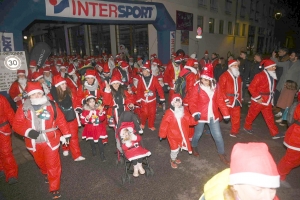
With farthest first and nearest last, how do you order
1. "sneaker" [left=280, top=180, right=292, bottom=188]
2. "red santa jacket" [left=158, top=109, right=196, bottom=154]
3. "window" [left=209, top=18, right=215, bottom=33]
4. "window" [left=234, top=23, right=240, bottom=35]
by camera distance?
"window" [left=234, top=23, right=240, bottom=35] < "window" [left=209, top=18, right=215, bottom=33] < "red santa jacket" [left=158, top=109, right=196, bottom=154] < "sneaker" [left=280, top=180, right=292, bottom=188]

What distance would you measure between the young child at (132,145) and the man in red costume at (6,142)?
91.1 inches

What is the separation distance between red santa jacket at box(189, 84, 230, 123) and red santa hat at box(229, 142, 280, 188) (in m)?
3.33

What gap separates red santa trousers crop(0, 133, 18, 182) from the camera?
14.1 ft

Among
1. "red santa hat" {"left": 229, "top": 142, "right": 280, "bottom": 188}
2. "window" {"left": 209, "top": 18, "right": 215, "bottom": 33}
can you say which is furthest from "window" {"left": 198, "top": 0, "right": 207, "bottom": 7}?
"red santa hat" {"left": 229, "top": 142, "right": 280, "bottom": 188}

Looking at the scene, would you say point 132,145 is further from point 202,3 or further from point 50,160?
point 202,3

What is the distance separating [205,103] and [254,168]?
11.5 ft

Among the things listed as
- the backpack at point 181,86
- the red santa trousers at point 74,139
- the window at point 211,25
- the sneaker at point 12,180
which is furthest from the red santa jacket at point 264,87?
the window at point 211,25

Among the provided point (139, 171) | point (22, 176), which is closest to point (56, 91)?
point (22, 176)

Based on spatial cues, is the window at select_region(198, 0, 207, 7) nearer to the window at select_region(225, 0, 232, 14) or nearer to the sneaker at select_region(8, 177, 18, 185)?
the window at select_region(225, 0, 232, 14)

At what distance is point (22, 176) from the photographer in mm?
4863

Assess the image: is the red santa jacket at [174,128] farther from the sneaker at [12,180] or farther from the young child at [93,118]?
the sneaker at [12,180]

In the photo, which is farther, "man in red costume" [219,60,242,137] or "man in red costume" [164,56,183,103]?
"man in red costume" [164,56,183,103]

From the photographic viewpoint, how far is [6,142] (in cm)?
433

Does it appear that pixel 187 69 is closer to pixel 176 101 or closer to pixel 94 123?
pixel 176 101
